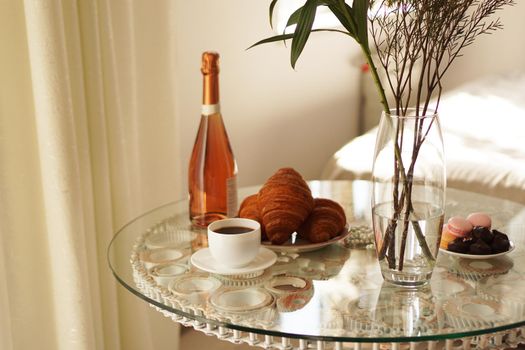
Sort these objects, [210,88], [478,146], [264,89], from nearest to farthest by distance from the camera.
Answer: [210,88]
[478,146]
[264,89]

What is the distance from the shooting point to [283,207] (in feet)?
3.94

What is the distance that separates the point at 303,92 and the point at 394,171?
5.97 feet

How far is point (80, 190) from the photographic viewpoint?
1.39m

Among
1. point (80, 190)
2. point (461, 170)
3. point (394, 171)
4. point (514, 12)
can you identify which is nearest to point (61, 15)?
point (80, 190)

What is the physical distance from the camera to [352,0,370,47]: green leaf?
1.01 m

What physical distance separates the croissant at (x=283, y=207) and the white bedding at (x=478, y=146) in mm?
806

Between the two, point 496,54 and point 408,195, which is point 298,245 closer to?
point 408,195

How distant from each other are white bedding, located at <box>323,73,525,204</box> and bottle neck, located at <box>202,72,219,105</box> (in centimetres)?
78

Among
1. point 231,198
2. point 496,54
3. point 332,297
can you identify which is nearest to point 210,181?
point 231,198

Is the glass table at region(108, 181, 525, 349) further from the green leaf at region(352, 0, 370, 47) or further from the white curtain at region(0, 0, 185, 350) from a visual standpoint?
the green leaf at region(352, 0, 370, 47)

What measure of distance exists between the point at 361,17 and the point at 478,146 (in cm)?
122

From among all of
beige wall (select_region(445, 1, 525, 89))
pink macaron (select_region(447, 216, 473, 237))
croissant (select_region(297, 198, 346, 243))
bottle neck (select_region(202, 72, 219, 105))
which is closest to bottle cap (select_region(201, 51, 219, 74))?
bottle neck (select_region(202, 72, 219, 105))

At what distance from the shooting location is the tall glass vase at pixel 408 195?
1.02m

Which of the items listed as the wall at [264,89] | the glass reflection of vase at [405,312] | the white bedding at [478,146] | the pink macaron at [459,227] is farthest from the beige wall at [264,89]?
the glass reflection of vase at [405,312]
